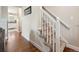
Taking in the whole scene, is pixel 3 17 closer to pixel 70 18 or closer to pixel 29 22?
pixel 29 22

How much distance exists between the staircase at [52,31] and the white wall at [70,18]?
0.15ft

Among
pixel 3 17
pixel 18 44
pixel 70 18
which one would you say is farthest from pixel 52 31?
pixel 3 17

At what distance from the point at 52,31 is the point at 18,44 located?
0.43 meters

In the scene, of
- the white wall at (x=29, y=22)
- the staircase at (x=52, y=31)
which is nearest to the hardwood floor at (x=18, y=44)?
the white wall at (x=29, y=22)

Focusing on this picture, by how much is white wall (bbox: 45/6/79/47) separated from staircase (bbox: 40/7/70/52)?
0.15 ft

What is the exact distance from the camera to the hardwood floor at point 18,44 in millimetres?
1134

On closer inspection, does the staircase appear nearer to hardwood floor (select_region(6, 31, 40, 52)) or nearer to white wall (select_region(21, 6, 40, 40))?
white wall (select_region(21, 6, 40, 40))

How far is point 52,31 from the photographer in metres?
1.25

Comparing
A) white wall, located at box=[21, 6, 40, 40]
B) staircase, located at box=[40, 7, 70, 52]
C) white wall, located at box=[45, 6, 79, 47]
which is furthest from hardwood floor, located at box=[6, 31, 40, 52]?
white wall, located at box=[45, 6, 79, 47]

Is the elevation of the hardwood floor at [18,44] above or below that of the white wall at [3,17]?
below

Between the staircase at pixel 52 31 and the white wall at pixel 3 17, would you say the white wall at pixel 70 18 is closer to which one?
the staircase at pixel 52 31

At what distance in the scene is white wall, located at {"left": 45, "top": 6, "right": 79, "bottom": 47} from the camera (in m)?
1.14
